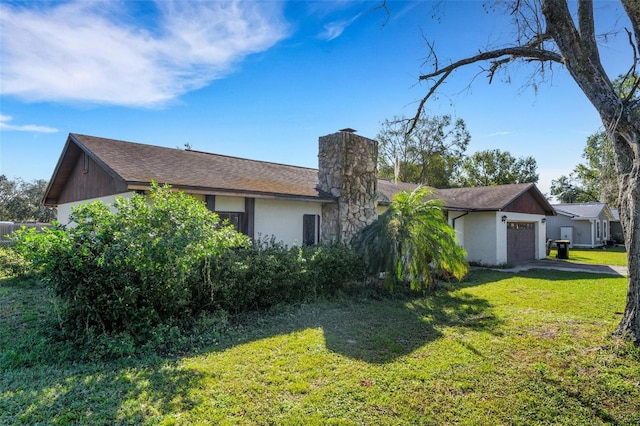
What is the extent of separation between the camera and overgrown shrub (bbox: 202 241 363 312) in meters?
6.63

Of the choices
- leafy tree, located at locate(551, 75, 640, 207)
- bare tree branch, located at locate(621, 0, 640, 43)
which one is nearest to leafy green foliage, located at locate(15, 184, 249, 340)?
bare tree branch, located at locate(621, 0, 640, 43)

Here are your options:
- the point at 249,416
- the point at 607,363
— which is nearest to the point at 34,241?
the point at 249,416

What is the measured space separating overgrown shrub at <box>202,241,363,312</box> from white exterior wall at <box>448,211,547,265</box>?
957 centimetres

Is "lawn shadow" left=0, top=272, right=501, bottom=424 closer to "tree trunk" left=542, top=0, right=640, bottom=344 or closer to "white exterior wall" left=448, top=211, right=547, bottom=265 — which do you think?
"tree trunk" left=542, top=0, right=640, bottom=344

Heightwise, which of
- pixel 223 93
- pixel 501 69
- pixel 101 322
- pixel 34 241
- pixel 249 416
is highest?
pixel 223 93

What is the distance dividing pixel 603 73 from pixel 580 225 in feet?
96.1

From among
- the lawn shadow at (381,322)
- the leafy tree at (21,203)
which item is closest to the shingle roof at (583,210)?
the lawn shadow at (381,322)

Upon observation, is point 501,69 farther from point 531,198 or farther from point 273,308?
point 531,198

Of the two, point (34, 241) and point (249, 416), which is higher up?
point (34, 241)

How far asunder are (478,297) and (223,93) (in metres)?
10.4

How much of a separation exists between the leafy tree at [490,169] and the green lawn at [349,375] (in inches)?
1487

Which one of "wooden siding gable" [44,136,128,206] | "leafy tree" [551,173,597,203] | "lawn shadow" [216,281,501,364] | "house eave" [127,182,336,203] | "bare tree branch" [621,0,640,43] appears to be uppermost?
"leafy tree" [551,173,597,203]

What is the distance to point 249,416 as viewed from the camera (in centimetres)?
347

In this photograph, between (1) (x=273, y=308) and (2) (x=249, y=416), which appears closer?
(2) (x=249, y=416)
